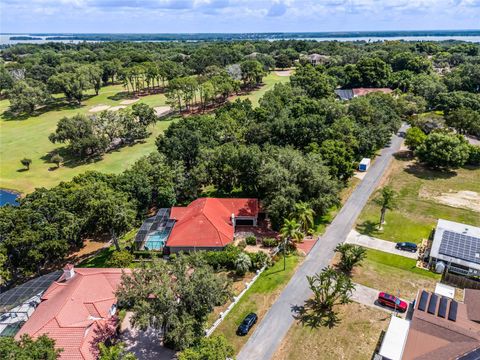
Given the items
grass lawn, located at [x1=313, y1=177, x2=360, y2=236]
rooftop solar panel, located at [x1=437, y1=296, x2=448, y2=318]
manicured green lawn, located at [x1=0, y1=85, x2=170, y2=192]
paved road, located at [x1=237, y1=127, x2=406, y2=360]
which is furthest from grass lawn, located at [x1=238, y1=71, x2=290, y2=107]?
rooftop solar panel, located at [x1=437, y1=296, x2=448, y2=318]

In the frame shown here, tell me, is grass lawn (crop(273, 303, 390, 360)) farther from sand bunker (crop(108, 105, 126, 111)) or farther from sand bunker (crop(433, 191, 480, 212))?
sand bunker (crop(108, 105, 126, 111))

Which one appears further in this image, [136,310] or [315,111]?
[315,111]

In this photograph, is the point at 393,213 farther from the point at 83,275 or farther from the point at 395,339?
the point at 83,275

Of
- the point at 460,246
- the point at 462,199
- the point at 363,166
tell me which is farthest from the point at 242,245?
the point at 462,199

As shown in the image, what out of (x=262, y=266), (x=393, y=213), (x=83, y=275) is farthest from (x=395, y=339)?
(x=83, y=275)

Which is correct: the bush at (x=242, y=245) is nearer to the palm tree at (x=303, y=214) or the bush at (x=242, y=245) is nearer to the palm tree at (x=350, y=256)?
the palm tree at (x=303, y=214)

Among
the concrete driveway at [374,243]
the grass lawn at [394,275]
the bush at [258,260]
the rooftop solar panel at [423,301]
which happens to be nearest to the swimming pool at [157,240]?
the bush at [258,260]
